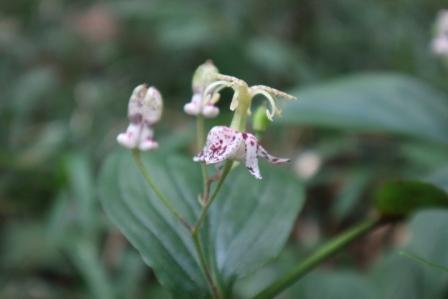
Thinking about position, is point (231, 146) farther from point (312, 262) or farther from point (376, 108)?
point (376, 108)

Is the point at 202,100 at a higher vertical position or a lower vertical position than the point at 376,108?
higher

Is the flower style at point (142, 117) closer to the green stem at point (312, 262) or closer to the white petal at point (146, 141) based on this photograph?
the white petal at point (146, 141)

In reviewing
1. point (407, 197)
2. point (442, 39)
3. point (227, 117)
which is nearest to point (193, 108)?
point (407, 197)

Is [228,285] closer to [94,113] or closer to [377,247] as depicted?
[377,247]

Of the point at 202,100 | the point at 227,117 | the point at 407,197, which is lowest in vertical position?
the point at 227,117

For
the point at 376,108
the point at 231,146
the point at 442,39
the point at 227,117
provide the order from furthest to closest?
the point at 227,117, the point at 376,108, the point at 442,39, the point at 231,146

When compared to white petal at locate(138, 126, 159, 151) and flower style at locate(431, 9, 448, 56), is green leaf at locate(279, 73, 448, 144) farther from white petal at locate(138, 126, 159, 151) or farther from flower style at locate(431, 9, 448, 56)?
white petal at locate(138, 126, 159, 151)

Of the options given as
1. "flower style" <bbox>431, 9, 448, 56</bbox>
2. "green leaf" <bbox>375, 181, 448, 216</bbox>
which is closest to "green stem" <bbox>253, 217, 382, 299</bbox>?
"green leaf" <bbox>375, 181, 448, 216</bbox>

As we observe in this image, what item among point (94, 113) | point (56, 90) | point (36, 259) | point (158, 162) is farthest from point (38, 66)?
point (158, 162)
